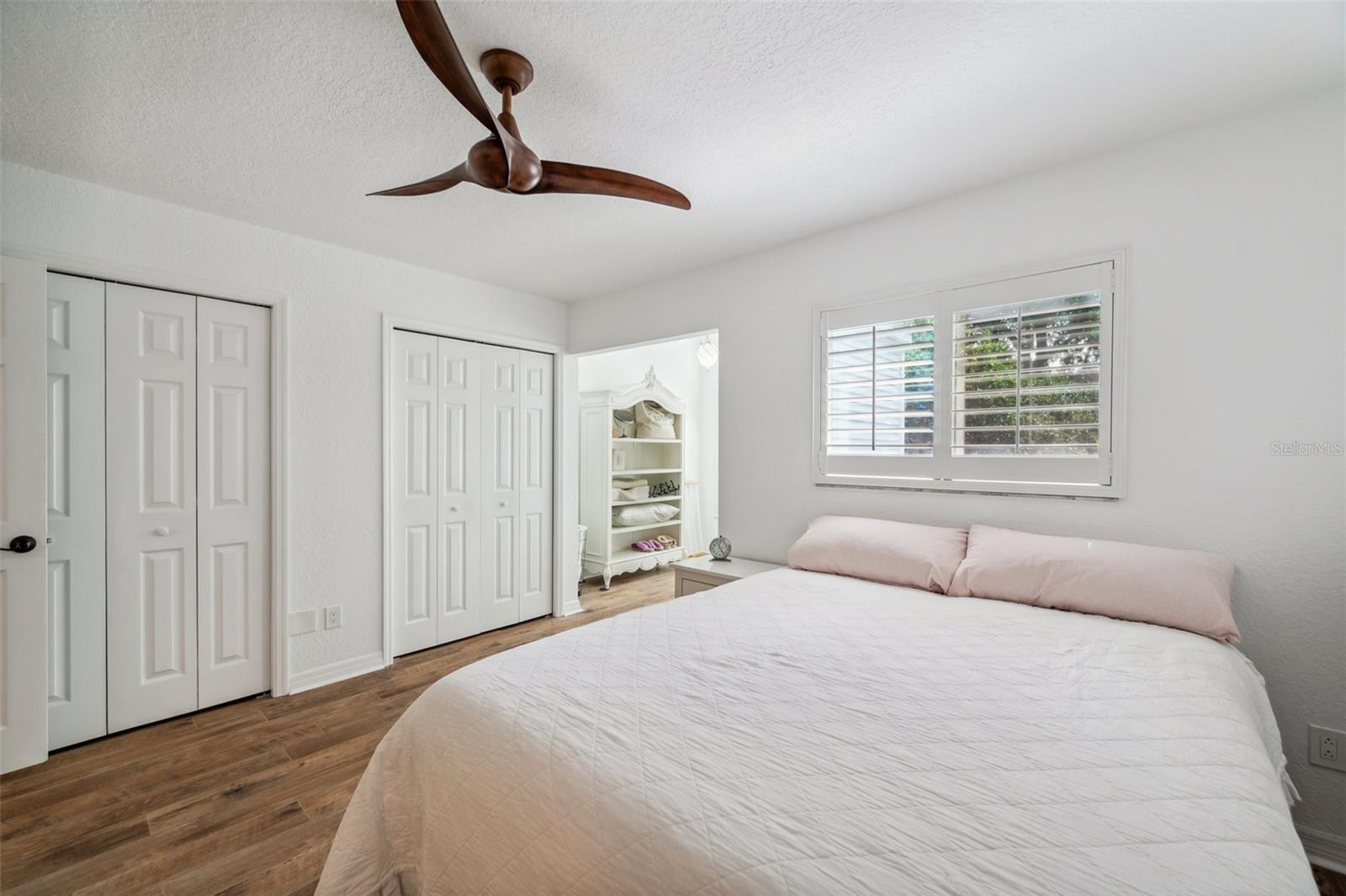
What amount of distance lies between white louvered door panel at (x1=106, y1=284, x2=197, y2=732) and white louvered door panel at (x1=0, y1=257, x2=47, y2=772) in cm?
27

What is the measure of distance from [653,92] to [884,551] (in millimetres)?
1908

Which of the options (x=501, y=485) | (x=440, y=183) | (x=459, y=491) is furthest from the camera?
(x=501, y=485)

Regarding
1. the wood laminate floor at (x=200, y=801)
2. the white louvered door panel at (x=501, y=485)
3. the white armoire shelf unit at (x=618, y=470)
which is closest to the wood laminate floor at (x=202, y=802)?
the wood laminate floor at (x=200, y=801)

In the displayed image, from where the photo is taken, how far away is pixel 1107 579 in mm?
1794

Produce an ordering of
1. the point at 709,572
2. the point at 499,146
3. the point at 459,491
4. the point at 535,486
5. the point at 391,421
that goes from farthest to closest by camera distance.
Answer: the point at 535,486 < the point at 459,491 < the point at 391,421 < the point at 709,572 < the point at 499,146

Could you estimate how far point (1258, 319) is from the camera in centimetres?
180

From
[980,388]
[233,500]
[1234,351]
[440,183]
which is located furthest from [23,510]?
[1234,351]

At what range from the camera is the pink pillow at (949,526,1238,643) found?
65.0 inches

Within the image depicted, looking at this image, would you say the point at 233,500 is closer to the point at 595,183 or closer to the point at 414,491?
the point at 414,491

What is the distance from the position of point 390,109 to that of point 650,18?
0.96 meters

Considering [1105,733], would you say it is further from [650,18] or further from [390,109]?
[390,109]

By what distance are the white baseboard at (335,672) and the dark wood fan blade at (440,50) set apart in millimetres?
2879

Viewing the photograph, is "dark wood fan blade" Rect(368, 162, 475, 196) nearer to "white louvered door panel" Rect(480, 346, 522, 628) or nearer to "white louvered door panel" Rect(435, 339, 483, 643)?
"white louvered door panel" Rect(435, 339, 483, 643)

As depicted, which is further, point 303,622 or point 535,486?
point 535,486
